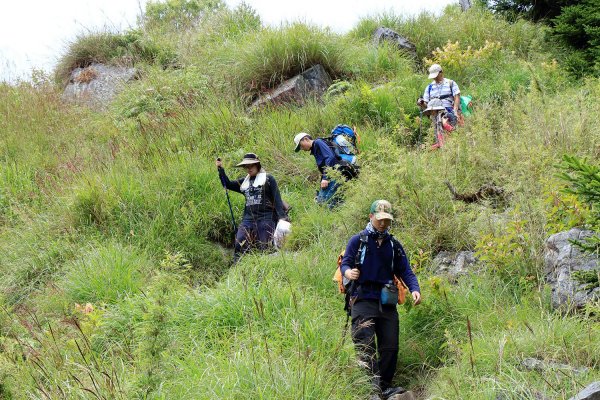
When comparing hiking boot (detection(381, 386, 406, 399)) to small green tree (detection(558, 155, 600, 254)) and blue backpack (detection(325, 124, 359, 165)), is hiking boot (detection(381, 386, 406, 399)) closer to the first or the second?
small green tree (detection(558, 155, 600, 254))

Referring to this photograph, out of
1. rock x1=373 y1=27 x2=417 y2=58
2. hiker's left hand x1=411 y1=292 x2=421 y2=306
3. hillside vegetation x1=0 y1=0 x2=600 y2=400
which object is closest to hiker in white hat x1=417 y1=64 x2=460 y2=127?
hillside vegetation x1=0 y1=0 x2=600 y2=400

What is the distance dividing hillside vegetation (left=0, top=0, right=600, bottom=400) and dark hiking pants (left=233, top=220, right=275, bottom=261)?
0.38m

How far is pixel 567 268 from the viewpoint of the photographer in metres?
6.35

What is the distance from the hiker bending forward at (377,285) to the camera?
21.2 ft

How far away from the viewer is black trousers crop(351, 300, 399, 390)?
6.44 meters

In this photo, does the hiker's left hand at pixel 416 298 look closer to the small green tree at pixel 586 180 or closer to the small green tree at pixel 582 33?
Answer: the small green tree at pixel 586 180

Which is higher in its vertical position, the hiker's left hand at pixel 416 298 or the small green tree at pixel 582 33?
the small green tree at pixel 582 33

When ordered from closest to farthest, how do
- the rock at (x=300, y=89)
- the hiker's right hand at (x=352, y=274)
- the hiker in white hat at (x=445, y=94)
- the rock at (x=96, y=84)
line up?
the hiker's right hand at (x=352, y=274), the hiker in white hat at (x=445, y=94), the rock at (x=300, y=89), the rock at (x=96, y=84)

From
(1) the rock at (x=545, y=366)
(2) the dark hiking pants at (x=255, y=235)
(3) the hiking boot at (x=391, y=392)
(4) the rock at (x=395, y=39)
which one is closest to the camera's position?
(1) the rock at (x=545, y=366)

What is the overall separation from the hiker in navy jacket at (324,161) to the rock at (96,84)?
8.13 metres

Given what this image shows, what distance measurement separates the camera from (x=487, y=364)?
5.55 metres

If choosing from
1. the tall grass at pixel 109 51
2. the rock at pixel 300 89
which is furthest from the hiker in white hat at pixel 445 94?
the tall grass at pixel 109 51

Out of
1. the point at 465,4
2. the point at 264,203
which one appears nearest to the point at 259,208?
the point at 264,203

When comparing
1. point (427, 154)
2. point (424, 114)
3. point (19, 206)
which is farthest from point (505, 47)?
point (19, 206)
